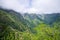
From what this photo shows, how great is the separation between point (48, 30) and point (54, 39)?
121 centimetres

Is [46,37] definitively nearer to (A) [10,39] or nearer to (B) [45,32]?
(B) [45,32]

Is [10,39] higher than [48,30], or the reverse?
[48,30]

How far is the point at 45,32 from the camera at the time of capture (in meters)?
20.2

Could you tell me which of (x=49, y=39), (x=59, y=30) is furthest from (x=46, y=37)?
(x=59, y=30)

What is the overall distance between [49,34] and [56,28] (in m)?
1.05

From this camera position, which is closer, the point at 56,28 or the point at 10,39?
the point at 56,28

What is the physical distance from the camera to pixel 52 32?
20.3 meters

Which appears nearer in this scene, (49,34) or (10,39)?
(49,34)

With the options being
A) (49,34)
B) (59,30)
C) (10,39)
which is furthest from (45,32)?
(10,39)

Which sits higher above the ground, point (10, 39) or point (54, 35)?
point (54, 35)

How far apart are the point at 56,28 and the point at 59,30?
61 cm

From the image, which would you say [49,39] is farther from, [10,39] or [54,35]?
[10,39]

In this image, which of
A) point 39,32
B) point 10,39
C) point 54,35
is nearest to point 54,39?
point 54,35

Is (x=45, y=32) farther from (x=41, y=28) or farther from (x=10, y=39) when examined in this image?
(x=10, y=39)
